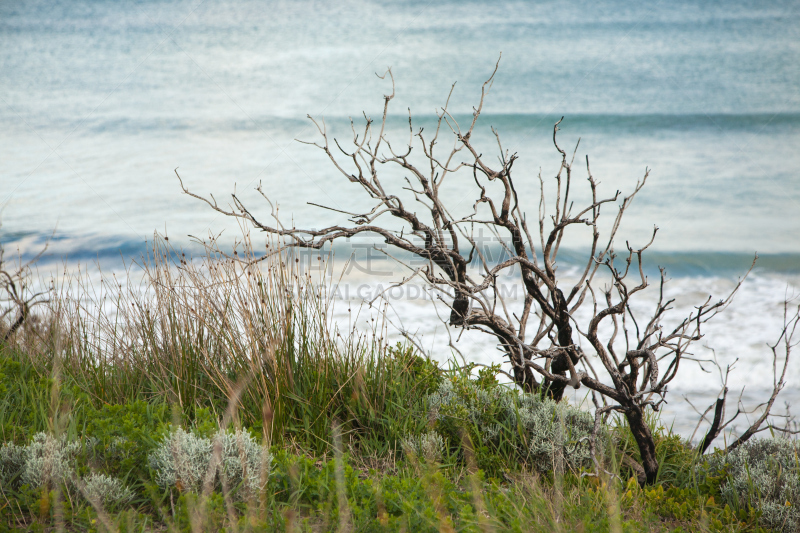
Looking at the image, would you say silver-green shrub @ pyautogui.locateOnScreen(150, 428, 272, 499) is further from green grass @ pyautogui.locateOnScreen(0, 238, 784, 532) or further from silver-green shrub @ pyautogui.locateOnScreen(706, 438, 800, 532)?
silver-green shrub @ pyautogui.locateOnScreen(706, 438, 800, 532)

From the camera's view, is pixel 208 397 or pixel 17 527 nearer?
pixel 17 527

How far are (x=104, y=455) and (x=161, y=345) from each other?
1.24 metres

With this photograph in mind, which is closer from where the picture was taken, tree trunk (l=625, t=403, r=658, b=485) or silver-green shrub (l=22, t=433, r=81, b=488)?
silver-green shrub (l=22, t=433, r=81, b=488)

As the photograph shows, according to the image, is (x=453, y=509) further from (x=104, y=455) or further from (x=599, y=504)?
(x=104, y=455)

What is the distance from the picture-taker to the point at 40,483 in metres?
2.40

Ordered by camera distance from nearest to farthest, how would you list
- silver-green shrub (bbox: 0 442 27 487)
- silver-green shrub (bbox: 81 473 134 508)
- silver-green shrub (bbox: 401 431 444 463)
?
silver-green shrub (bbox: 81 473 134 508) → silver-green shrub (bbox: 0 442 27 487) → silver-green shrub (bbox: 401 431 444 463)

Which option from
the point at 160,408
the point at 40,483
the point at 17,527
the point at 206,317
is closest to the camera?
the point at 17,527

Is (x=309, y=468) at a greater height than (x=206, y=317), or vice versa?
(x=206, y=317)

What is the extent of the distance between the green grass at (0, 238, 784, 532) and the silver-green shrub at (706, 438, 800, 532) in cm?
10

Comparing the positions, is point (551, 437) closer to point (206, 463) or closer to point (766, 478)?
point (766, 478)

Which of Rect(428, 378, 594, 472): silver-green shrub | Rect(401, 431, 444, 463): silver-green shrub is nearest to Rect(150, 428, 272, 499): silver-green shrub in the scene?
Rect(401, 431, 444, 463): silver-green shrub

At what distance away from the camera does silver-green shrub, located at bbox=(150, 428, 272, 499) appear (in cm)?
242

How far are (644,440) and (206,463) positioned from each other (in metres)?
2.49

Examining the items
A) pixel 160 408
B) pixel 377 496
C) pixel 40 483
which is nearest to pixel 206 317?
pixel 160 408
